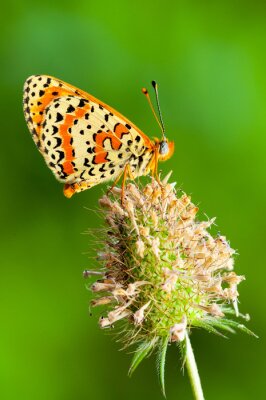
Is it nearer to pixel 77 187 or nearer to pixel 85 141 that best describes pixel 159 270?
pixel 77 187

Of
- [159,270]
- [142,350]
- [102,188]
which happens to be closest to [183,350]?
[142,350]

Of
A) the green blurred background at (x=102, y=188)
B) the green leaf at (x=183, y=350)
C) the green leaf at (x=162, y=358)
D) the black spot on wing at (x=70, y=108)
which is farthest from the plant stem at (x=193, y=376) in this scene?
the green blurred background at (x=102, y=188)

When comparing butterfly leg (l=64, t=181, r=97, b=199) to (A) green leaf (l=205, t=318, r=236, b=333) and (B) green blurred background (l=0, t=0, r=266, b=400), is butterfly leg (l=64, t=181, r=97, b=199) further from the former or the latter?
(B) green blurred background (l=0, t=0, r=266, b=400)

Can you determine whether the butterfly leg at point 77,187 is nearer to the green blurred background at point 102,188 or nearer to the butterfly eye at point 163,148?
the butterfly eye at point 163,148

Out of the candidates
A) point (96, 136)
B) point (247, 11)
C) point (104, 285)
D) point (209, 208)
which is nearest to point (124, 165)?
point (96, 136)

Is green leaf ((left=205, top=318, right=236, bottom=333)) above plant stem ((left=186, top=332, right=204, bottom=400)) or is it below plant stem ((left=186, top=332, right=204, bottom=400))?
above

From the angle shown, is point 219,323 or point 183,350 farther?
point 219,323

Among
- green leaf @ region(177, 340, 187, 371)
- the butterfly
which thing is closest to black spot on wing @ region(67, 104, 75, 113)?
the butterfly
